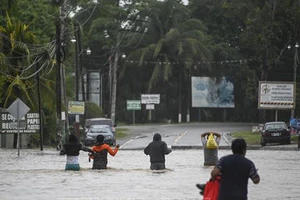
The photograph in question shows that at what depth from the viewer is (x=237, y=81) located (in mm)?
89438

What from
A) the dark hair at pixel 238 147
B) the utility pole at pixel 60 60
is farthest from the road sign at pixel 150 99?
the dark hair at pixel 238 147

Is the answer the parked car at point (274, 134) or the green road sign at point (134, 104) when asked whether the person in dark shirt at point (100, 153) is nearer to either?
the parked car at point (274, 134)

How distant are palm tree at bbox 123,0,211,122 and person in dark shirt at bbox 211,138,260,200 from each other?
7133 cm

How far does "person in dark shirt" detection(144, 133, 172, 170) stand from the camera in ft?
80.1

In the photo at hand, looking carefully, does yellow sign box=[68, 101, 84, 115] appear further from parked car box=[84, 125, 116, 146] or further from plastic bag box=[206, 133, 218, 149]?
plastic bag box=[206, 133, 218, 149]

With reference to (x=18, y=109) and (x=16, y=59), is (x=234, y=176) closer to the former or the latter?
(x=18, y=109)

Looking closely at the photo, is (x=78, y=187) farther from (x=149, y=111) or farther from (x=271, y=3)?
(x=149, y=111)

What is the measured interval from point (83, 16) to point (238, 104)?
23522 mm

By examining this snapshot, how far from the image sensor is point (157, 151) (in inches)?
969

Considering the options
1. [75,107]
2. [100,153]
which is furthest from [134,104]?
[100,153]

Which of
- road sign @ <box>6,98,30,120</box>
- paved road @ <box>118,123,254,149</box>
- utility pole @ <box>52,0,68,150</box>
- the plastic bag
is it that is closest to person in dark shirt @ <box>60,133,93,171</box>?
the plastic bag

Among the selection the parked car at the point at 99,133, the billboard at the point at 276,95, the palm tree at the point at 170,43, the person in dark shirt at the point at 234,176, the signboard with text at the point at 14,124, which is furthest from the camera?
the palm tree at the point at 170,43

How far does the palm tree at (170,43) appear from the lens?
8344 cm

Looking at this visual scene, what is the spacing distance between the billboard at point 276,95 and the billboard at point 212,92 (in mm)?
25093
